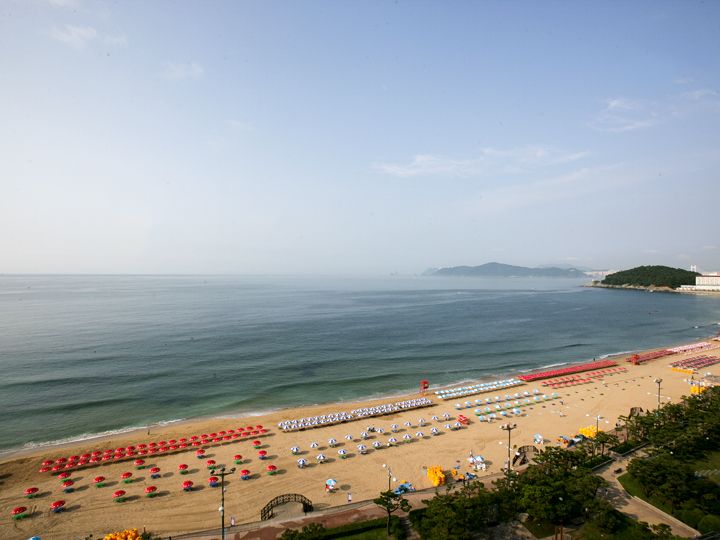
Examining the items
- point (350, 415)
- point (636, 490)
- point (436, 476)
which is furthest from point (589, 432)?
point (350, 415)

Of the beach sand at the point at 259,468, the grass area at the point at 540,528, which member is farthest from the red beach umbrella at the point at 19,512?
the grass area at the point at 540,528

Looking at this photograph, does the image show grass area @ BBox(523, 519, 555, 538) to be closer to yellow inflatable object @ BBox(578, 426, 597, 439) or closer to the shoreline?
yellow inflatable object @ BBox(578, 426, 597, 439)

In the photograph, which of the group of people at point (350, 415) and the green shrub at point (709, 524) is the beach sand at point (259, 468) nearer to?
the group of people at point (350, 415)

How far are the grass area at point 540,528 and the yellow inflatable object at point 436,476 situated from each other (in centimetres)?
763

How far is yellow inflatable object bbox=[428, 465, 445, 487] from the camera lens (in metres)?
29.5

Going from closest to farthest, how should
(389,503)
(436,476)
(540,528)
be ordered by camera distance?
1. (540,528)
2. (389,503)
3. (436,476)

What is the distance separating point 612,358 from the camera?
2953 inches

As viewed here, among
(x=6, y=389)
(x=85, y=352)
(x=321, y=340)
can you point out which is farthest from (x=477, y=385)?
(x=85, y=352)

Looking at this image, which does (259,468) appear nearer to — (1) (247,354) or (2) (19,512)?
(2) (19,512)

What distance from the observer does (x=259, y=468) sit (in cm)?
3303

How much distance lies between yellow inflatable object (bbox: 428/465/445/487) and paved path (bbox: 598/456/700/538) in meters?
11.0

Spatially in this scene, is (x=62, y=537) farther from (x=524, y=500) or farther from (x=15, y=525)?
(x=524, y=500)

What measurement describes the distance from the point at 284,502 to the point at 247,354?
5002cm

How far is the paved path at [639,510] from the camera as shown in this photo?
21.9 metres
